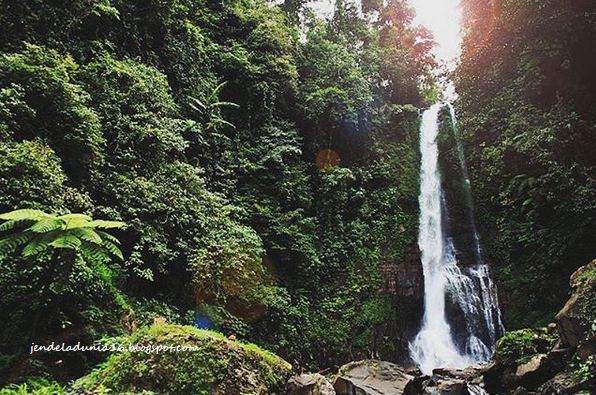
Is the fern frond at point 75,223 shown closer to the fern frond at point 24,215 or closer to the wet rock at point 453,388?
the fern frond at point 24,215

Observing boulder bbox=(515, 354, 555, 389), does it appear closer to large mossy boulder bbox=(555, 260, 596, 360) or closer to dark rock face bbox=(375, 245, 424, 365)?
large mossy boulder bbox=(555, 260, 596, 360)

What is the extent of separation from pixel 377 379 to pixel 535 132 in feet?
29.4

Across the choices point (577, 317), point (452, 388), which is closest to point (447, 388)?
point (452, 388)

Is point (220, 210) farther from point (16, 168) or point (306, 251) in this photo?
point (16, 168)

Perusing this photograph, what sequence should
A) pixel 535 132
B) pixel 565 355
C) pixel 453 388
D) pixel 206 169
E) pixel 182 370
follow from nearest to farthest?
1. pixel 182 370
2. pixel 565 355
3. pixel 453 388
4. pixel 535 132
5. pixel 206 169

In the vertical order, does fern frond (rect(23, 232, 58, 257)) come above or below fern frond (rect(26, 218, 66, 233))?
below

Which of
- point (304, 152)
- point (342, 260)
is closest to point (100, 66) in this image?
point (304, 152)

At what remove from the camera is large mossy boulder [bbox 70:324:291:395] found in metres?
3.87

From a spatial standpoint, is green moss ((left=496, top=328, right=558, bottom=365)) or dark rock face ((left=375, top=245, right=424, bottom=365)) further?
dark rock face ((left=375, top=245, right=424, bottom=365))

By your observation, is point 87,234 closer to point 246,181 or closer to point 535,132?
point 246,181

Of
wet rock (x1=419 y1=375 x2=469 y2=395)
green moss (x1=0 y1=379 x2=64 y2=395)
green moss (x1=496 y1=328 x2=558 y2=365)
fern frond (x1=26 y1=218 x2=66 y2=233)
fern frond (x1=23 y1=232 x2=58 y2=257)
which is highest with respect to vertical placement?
fern frond (x1=26 y1=218 x2=66 y2=233)

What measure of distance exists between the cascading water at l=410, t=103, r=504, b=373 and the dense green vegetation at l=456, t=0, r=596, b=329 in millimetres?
638

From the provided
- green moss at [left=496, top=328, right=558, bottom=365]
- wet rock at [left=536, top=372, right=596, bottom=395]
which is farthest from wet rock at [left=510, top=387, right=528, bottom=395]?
green moss at [left=496, top=328, right=558, bottom=365]

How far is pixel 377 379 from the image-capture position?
8047mm
